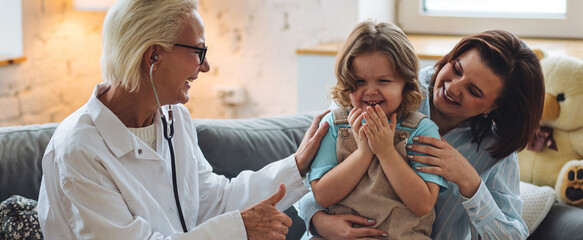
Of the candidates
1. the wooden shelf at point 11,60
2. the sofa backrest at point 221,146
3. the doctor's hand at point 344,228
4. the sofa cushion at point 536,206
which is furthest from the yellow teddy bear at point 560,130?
the wooden shelf at point 11,60

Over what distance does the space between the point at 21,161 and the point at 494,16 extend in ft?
8.87

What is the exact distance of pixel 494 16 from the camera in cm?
364

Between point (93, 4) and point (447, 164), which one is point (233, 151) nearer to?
point (447, 164)

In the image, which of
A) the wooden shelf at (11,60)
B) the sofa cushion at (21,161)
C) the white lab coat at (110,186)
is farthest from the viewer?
the wooden shelf at (11,60)

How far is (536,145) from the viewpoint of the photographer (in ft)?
8.21

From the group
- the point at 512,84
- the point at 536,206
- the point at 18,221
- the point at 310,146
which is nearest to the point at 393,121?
the point at 310,146

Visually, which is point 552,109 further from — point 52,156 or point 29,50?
point 29,50

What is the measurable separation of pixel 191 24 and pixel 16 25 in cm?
224

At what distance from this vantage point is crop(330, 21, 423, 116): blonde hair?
1671mm

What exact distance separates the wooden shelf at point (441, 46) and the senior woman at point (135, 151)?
65.7 inches

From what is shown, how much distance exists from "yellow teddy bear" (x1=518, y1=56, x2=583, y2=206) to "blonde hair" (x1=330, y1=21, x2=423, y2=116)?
97cm

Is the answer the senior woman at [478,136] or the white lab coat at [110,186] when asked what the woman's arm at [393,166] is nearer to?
the senior woman at [478,136]

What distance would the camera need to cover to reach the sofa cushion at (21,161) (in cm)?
189

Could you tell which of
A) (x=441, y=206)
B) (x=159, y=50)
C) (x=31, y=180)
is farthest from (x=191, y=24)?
(x=441, y=206)
